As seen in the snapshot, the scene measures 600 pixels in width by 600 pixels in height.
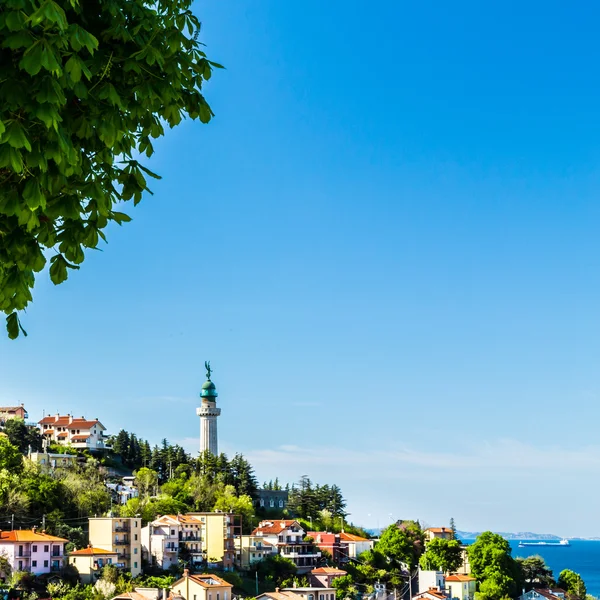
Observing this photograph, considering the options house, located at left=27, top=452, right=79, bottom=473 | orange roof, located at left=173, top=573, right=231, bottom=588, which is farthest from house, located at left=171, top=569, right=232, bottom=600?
house, located at left=27, top=452, right=79, bottom=473

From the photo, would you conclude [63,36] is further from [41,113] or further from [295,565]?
[295,565]

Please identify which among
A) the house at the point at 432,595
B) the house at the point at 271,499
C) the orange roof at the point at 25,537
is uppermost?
the house at the point at 271,499

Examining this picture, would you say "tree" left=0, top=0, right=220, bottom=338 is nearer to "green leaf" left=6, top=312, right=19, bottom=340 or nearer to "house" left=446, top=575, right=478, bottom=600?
"green leaf" left=6, top=312, right=19, bottom=340

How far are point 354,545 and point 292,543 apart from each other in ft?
23.3

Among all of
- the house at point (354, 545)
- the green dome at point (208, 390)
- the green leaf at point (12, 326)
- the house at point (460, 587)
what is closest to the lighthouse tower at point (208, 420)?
the green dome at point (208, 390)

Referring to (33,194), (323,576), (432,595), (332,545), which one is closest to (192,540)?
(323,576)

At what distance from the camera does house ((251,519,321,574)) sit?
62.3 m

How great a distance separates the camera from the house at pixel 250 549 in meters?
59.9

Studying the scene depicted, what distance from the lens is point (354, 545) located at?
224 feet

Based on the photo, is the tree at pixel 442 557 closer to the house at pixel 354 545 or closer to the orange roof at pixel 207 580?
the house at pixel 354 545

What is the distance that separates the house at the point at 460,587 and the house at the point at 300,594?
1031 centimetres

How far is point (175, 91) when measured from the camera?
17.4 feet

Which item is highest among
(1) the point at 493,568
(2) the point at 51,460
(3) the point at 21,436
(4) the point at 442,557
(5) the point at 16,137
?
(3) the point at 21,436

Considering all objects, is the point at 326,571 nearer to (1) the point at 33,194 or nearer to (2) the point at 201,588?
(2) the point at 201,588
